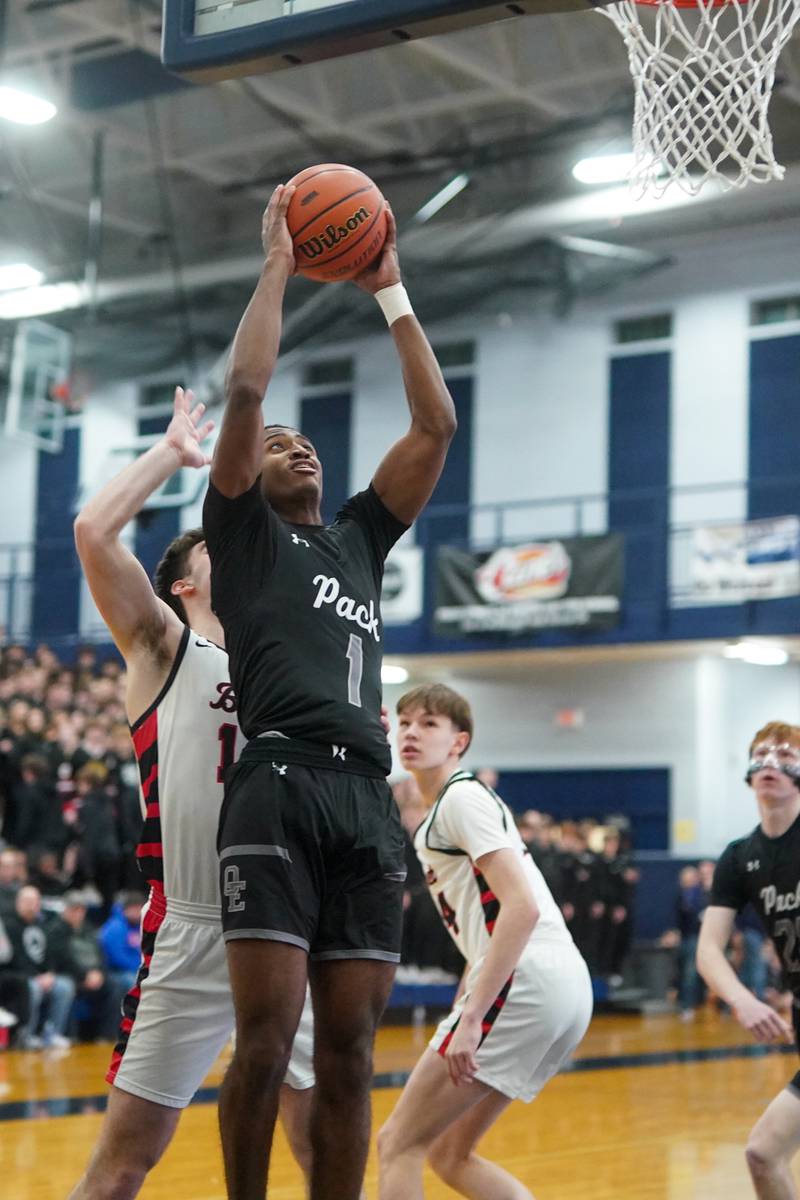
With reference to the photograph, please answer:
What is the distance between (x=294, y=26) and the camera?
5070mm

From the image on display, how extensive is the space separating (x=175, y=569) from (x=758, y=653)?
60.9ft

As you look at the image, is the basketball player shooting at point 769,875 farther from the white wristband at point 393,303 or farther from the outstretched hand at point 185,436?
the outstretched hand at point 185,436

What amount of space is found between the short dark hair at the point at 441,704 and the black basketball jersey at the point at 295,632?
47.2 inches

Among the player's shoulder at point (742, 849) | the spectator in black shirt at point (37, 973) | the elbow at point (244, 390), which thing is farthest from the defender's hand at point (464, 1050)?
the spectator in black shirt at point (37, 973)

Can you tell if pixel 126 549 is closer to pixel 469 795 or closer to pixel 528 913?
pixel 469 795

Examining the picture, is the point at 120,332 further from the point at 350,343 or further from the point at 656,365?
the point at 656,365

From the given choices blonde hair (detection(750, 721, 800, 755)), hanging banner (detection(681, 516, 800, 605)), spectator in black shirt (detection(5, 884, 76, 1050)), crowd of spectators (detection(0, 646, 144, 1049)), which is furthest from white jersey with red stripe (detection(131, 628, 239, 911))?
hanging banner (detection(681, 516, 800, 605))

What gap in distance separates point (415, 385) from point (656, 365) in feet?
67.7

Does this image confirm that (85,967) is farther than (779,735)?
Yes

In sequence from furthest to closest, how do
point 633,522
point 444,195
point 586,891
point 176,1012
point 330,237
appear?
1. point 633,522
2. point 444,195
3. point 586,891
4. point 330,237
5. point 176,1012

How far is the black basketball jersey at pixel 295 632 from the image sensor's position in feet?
12.5

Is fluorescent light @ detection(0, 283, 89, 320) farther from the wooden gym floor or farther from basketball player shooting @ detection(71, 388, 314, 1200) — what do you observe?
basketball player shooting @ detection(71, 388, 314, 1200)

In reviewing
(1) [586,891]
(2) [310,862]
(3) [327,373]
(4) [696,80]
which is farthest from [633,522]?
(2) [310,862]

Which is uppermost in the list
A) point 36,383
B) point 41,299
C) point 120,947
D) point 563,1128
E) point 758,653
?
point 41,299
